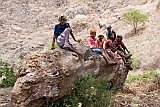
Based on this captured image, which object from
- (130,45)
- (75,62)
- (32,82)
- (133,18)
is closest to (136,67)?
(130,45)

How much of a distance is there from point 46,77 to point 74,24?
1521cm

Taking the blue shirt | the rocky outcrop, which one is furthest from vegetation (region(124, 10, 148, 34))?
the rocky outcrop

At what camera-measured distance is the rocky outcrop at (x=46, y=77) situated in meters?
4.30

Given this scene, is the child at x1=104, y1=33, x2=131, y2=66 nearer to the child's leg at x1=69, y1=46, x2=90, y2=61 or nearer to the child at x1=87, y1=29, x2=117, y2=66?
the child at x1=87, y1=29, x2=117, y2=66

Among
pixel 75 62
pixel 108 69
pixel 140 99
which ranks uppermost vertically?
pixel 75 62

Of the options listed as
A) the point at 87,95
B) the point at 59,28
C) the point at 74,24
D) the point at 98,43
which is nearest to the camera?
the point at 87,95

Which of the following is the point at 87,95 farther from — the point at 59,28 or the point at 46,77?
the point at 59,28

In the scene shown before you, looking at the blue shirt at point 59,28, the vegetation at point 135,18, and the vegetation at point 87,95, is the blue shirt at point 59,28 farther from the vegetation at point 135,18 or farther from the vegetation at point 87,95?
the vegetation at point 135,18

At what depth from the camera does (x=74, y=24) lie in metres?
19.5

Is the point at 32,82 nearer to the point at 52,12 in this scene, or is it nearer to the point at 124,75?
the point at 124,75

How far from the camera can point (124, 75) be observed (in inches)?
275

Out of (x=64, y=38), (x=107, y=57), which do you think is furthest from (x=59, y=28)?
(x=107, y=57)

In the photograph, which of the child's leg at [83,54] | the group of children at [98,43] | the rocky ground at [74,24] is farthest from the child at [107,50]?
the rocky ground at [74,24]

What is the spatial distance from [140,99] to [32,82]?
9.10 ft
